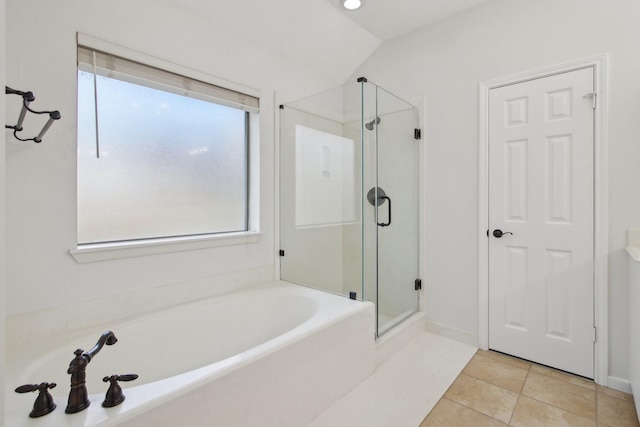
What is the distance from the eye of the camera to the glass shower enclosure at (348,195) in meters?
2.43

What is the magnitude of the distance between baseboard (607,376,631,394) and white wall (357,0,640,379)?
30mm

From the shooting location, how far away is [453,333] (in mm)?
2539

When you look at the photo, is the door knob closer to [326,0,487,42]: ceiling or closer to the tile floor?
the tile floor

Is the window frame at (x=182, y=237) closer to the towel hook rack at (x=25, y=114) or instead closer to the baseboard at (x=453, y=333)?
the towel hook rack at (x=25, y=114)

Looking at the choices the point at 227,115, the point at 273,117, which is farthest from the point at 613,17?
the point at 227,115

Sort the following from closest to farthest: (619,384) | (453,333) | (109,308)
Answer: (109,308), (619,384), (453,333)

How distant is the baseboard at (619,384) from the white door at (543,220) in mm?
96

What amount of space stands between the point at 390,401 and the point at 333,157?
1.82 m

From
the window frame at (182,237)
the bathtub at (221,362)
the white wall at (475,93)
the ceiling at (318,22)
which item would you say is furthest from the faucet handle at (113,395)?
the white wall at (475,93)

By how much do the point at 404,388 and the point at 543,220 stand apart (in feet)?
4.73

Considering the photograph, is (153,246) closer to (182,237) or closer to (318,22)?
(182,237)

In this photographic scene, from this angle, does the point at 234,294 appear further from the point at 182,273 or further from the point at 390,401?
the point at 390,401

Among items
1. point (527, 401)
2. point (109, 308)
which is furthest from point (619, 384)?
point (109, 308)

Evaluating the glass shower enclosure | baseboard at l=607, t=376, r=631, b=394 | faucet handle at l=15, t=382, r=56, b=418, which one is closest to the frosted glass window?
the glass shower enclosure
